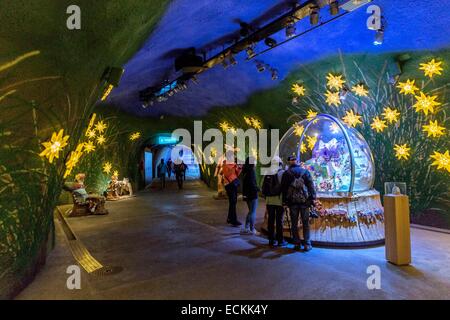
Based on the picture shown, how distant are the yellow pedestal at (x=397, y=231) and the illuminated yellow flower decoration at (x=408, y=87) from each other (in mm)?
3647

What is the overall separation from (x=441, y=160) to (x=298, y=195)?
3.98 m

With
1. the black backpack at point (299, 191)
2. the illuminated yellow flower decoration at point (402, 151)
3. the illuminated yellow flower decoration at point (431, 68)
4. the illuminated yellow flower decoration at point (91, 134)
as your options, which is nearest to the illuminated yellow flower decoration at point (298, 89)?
the illuminated yellow flower decoration at point (402, 151)

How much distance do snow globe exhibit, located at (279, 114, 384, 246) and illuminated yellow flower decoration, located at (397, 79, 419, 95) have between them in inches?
74.2

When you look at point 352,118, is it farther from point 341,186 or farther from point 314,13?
point 314,13

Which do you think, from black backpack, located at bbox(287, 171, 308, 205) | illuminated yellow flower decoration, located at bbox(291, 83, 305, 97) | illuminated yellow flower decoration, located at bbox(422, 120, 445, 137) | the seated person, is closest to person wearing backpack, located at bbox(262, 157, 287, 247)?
black backpack, located at bbox(287, 171, 308, 205)

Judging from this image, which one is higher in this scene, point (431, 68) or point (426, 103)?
point (431, 68)

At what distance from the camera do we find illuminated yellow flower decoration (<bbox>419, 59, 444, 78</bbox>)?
6.21m

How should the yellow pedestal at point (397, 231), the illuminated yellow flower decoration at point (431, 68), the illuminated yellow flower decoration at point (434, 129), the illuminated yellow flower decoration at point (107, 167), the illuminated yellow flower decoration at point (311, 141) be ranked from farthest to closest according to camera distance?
1. the illuminated yellow flower decoration at point (107, 167)
2. the illuminated yellow flower decoration at point (311, 141)
3. the illuminated yellow flower decoration at point (434, 129)
4. the illuminated yellow flower decoration at point (431, 68)
5. the yellow pedestal at point (397, 231)

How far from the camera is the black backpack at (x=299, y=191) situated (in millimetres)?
4938

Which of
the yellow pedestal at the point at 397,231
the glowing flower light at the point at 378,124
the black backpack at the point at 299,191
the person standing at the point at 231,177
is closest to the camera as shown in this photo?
the yellow pedestal at the point at 397,231

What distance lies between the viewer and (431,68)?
6.30 meters

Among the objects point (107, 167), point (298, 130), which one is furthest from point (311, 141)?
point (107, 167)

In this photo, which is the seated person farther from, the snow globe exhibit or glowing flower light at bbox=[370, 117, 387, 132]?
glowing flower light at bbox=[370, 117, 387, 132]

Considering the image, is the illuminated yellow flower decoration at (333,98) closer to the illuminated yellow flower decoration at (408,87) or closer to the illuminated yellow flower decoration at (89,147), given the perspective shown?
the illuminated yellow flower decoration at (408,87)
